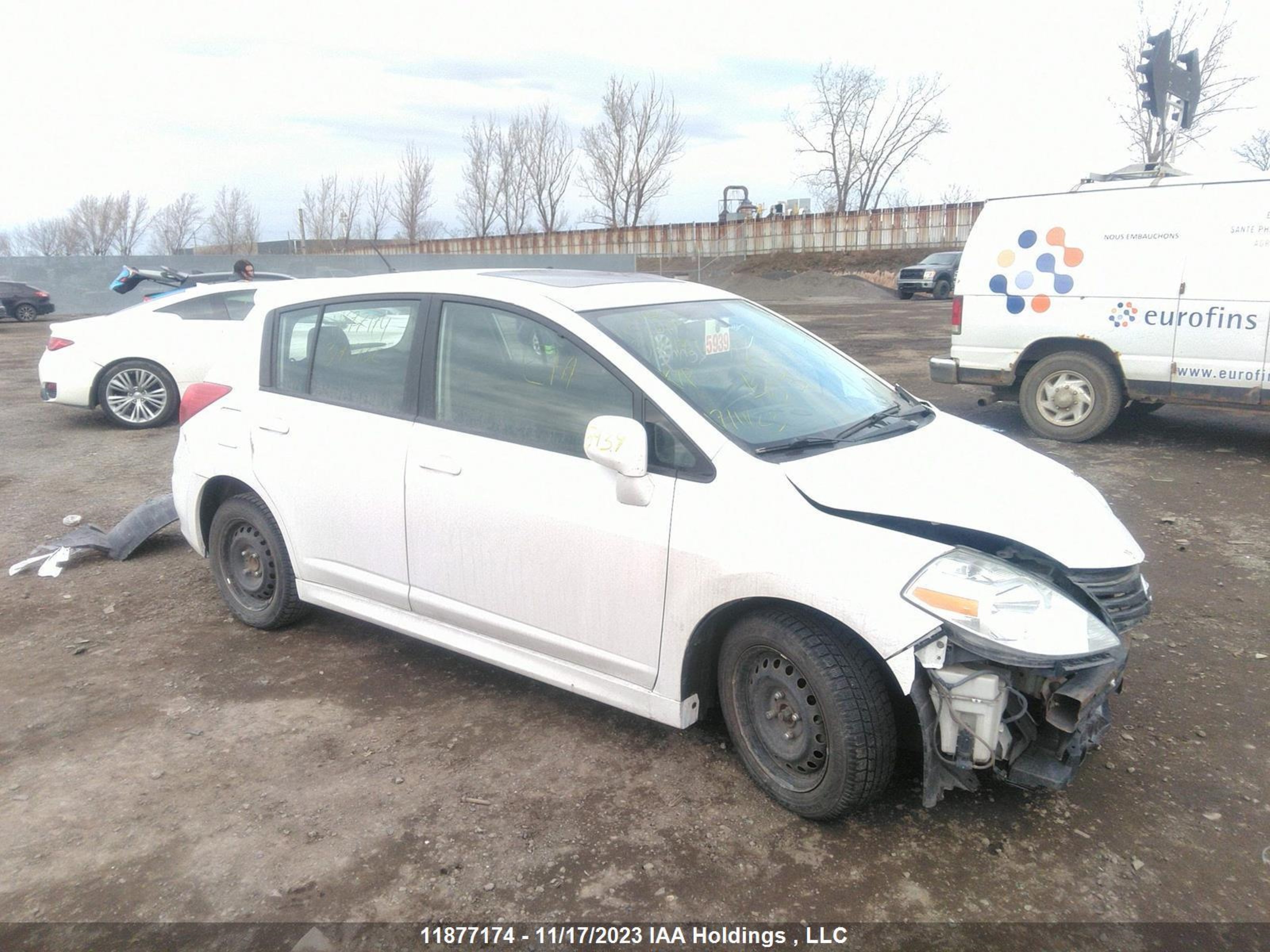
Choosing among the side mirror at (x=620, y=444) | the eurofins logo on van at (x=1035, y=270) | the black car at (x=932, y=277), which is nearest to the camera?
the side mirror at (x=620, y=444)

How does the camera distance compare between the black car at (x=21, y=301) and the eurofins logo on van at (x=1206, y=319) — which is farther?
the black car at (x=21, y=301)

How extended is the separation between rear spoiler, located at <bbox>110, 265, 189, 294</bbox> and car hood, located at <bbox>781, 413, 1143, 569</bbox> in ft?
37.3

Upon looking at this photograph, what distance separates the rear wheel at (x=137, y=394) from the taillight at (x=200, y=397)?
234 inches

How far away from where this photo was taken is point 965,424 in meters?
4.09

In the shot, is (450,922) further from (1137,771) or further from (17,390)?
(17,390)

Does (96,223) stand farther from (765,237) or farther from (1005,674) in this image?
(1005,674)

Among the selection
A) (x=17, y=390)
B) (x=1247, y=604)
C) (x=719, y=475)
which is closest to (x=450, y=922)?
(x=719, y=475)

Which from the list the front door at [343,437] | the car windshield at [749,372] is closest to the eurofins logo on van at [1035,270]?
the car windshield at [749,372]

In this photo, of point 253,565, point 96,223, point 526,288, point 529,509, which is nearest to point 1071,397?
point 526,288

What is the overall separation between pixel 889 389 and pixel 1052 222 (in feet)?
16.1

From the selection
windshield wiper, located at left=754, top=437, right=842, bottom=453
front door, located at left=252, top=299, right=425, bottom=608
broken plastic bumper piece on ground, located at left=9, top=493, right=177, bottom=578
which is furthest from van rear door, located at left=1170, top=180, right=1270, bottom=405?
broken plastic bumper piece on ground, located at left=9, top=493, right=177, bottom=578

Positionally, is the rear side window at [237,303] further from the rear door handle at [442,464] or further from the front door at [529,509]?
the rear door handle at [442,464]

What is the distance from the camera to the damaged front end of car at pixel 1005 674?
2811 mm

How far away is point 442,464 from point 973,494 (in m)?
1.99
